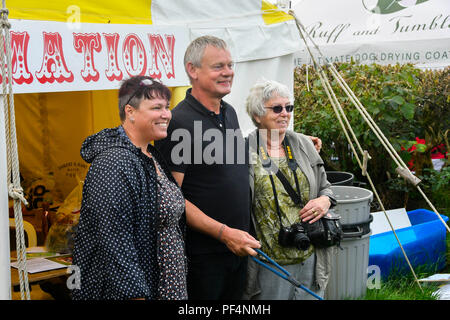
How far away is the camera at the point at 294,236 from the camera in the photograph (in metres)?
2.71

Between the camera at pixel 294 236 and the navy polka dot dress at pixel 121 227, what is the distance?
723 mm

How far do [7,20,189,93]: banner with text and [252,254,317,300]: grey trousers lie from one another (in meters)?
1.27

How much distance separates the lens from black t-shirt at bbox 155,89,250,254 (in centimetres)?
246

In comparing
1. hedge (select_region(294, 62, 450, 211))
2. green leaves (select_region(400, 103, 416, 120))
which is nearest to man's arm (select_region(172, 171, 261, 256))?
hedge (select_region(294, 62, 450, 211))

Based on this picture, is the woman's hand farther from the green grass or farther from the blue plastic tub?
the blue plastic tub

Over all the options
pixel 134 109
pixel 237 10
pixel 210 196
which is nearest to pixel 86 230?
pixel 134 109

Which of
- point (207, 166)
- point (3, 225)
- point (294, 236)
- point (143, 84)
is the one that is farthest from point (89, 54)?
point (294, 236)

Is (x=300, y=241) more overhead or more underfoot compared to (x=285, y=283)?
more overhead

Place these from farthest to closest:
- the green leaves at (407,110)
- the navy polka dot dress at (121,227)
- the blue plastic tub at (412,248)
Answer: the green leaves at (407,110) → the blue plastic tub at (412,248) → the navy polka dot dress at (121,227)

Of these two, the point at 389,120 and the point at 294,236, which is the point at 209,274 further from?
the point at 389,120

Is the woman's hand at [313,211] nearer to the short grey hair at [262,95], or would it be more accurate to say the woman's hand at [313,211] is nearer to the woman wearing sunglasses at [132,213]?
the short grey hair at [262,95]

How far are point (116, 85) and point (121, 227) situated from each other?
3.90 ft

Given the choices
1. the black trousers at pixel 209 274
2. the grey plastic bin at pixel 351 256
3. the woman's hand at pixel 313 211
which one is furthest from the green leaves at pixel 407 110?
the black trousers at pixel 209 274

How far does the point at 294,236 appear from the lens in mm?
2717
